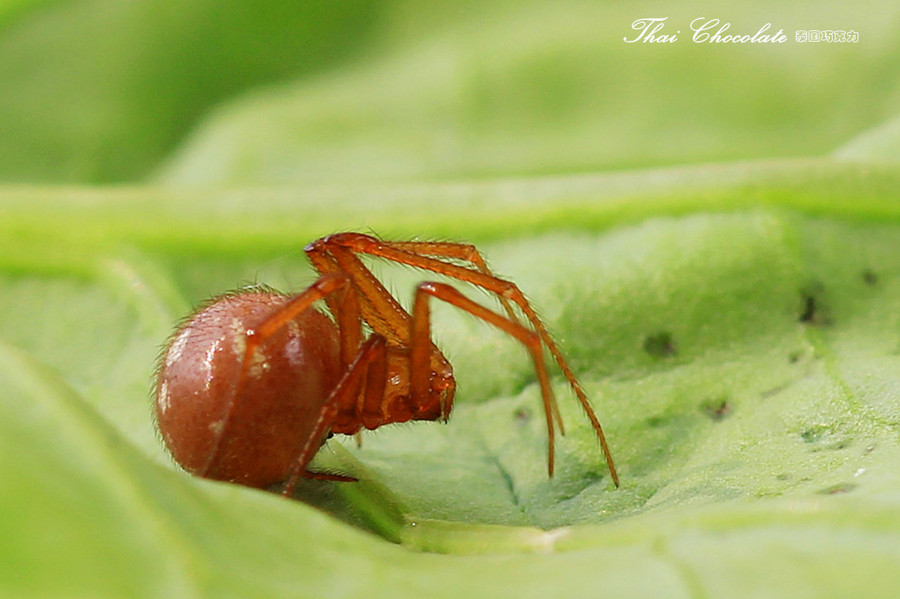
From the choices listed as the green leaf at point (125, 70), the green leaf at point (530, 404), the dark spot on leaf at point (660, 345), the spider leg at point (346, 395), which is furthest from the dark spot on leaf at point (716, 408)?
the green leaf at point (125, 70)

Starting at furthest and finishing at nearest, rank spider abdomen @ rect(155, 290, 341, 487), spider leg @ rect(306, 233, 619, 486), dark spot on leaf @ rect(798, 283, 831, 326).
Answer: dark spot on leaf @ rect(798, 283, 831, 326)
spider leg @ rect(306, 233, 619, 486)
spider abdomen @ rect(155, 290, 341, 487)

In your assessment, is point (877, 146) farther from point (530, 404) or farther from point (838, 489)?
point (838, 489)

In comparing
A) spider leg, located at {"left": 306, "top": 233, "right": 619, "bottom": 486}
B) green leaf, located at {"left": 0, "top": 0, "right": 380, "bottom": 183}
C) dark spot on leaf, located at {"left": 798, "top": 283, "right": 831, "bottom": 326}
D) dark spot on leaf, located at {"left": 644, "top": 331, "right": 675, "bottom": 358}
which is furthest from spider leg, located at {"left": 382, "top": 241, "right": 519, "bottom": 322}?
green leaf, located at {"left": 0, "top": 0, "right": 380, "bottom": 183}

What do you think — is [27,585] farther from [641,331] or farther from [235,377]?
[641,331]

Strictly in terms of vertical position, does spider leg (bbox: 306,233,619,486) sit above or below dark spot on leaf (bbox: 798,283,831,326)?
above

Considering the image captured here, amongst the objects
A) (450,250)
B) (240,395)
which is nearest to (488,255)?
(450,250)

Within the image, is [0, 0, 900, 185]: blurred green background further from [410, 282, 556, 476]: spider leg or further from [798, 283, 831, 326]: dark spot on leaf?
[410, 282, 556, 476]: spider leg

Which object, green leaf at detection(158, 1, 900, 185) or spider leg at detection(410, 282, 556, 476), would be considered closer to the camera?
spider leg at detection(410, 282, 556, 476)
